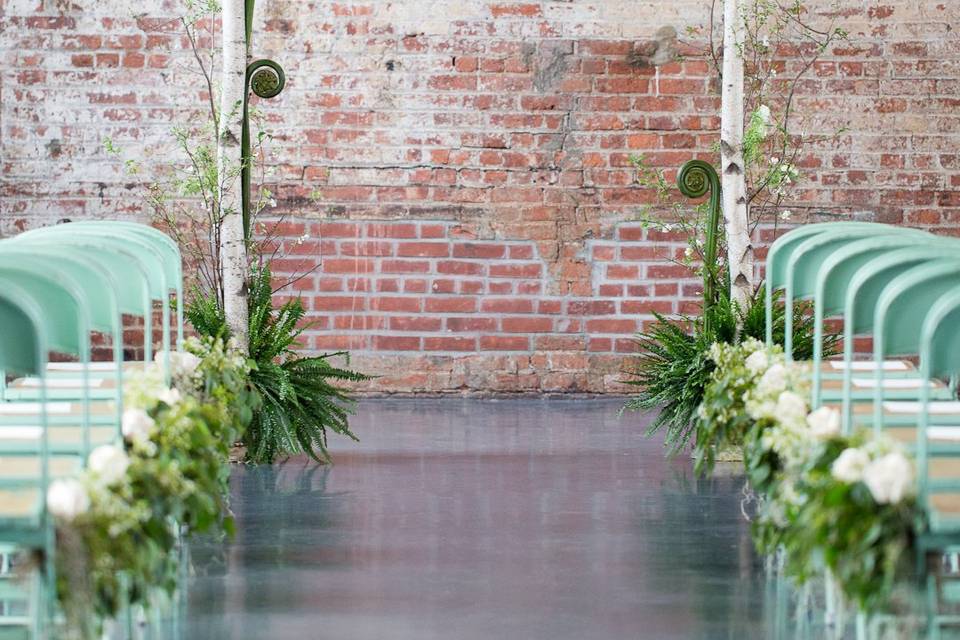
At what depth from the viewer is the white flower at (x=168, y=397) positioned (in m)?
3.94

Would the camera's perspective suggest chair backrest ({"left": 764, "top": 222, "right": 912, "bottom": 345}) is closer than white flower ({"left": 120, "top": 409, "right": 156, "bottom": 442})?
No

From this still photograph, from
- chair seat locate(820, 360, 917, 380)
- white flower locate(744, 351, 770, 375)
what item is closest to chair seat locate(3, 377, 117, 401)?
white flower locate(744, 351, 770, 375)

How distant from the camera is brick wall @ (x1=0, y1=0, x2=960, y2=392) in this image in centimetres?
811

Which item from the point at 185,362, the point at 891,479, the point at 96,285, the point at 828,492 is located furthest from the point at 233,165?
the point at 891,479

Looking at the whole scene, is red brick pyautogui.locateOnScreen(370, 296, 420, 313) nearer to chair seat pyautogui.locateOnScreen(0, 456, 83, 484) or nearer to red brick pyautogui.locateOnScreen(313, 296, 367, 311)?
red brick pyautogui.locateOnScreen(313, 296, 367, 311)

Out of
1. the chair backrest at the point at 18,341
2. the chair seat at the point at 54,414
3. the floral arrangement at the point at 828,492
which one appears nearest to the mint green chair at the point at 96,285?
the chair seat at the point at 54,414

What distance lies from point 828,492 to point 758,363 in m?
1.58

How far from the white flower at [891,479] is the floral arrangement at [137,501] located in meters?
1.42

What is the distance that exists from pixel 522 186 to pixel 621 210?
55cm

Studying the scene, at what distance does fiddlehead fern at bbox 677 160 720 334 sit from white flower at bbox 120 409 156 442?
3.51 metres

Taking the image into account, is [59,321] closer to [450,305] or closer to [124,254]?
[124,254]

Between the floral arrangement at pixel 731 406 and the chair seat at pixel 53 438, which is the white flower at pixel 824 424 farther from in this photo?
the chair seat at pixel 53 438

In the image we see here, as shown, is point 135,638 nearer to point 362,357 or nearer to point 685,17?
point 362,357

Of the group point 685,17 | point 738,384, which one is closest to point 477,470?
point 738,384
